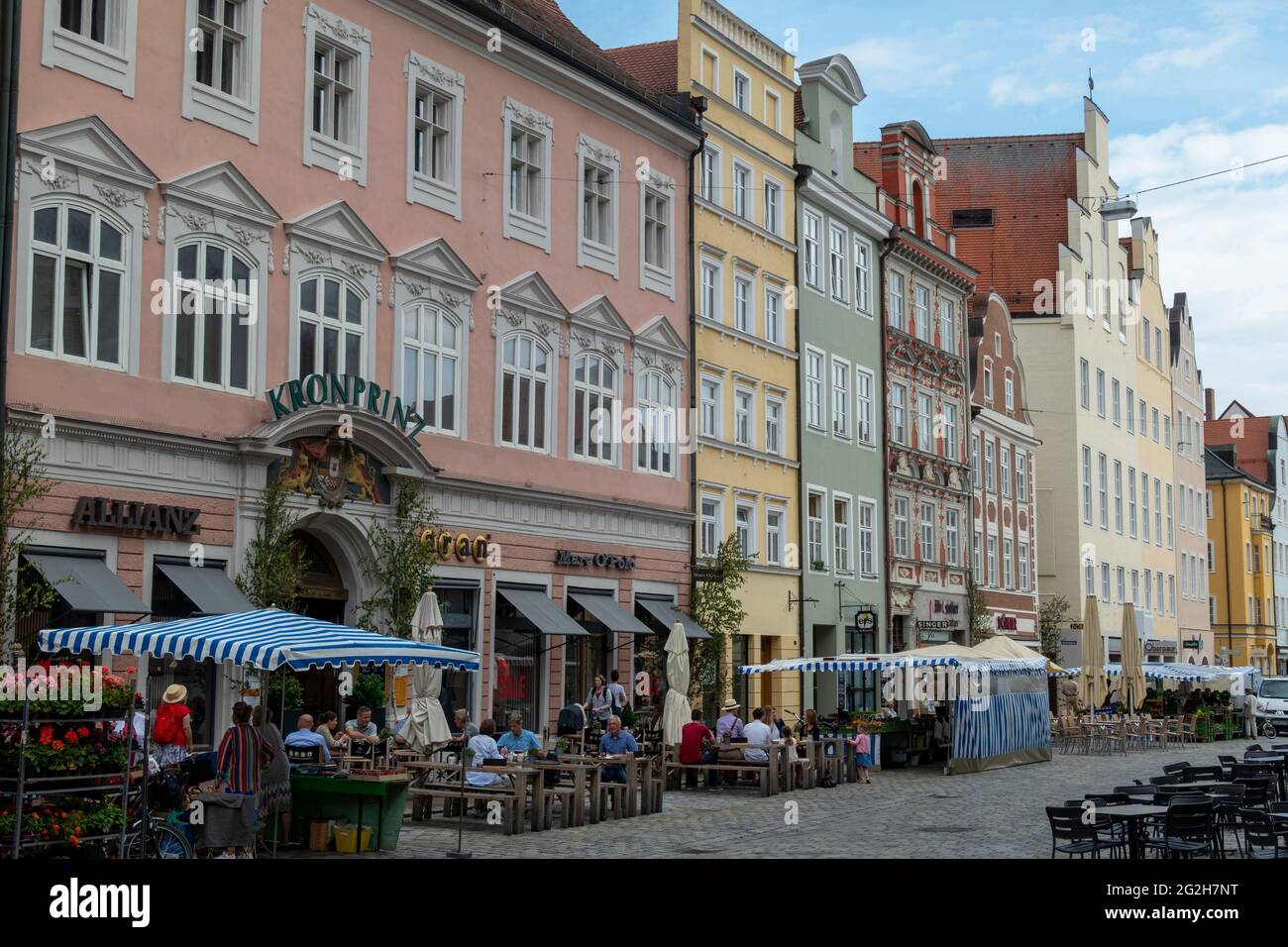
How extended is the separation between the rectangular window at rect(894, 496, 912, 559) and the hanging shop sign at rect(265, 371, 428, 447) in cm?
2024

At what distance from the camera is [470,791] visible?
19312 millimetres

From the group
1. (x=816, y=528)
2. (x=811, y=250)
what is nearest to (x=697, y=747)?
(x=816, y=528)

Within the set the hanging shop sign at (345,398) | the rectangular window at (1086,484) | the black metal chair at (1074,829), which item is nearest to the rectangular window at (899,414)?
the rectangular window at (1086,484)

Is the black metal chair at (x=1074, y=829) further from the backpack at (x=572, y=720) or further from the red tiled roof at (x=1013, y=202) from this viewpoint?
the red tiled roof at (x=1013, y=202)

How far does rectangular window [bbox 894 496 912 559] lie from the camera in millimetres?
43781

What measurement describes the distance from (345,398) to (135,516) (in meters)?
4.35

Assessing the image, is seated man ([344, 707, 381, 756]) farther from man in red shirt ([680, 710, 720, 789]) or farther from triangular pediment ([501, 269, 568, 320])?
triangular pediment ([501, 269, 568, 320])

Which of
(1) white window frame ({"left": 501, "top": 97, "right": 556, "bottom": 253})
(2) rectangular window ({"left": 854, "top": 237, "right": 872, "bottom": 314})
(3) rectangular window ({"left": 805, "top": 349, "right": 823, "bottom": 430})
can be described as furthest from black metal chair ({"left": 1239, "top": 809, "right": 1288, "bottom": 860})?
(2) rectangular window ({"left": 854, "top": 237, "right": 872, "bottom": 314})

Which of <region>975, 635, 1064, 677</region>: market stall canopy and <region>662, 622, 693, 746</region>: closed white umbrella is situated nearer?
<region>662, 622, 693, 746</region>: closed white umbrella

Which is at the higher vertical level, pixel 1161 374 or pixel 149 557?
pixel 1161 374
